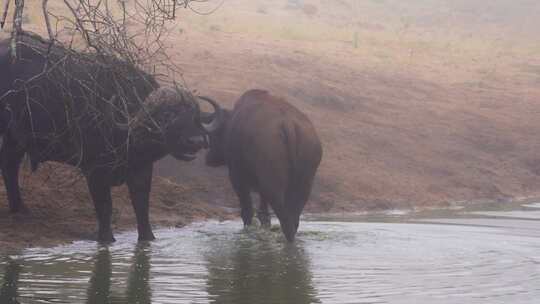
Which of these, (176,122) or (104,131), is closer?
(104,131)

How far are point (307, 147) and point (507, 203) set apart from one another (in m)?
4.97

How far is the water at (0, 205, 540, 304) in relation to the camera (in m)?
7.36

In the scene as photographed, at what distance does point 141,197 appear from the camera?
1027cm

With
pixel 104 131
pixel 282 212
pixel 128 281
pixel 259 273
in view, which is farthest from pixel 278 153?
pixel 128 281

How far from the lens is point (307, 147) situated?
1027 cm

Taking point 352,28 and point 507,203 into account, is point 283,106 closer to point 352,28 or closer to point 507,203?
point 507,203

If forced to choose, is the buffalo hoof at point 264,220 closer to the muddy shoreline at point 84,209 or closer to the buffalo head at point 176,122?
the muddy shoreline at point 84,209

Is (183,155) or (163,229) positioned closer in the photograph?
(183,155)

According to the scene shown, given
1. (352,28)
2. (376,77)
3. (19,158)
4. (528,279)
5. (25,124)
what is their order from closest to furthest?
(528,279) → (25,124) → (19,158) → (376,77) → (352,28)

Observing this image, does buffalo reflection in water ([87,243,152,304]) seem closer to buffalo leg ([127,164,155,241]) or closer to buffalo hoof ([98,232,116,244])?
buffalo hoof ([98,232,116,244])

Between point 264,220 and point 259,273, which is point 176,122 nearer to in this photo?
point 264,220

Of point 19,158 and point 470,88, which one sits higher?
point 470,88

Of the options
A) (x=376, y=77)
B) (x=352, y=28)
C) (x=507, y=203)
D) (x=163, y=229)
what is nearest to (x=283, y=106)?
(x=163, y=229)

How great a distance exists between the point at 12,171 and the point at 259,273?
370cm
